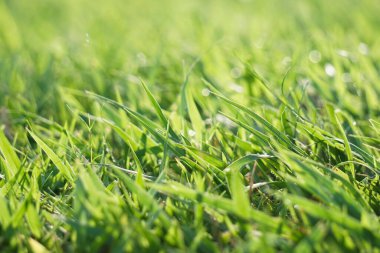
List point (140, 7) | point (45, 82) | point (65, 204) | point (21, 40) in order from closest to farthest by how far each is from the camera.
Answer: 1. point (65, 204)
2. point (45, 82)
3. point (21, 40)
4. point (140, 7)

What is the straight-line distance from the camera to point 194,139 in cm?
136

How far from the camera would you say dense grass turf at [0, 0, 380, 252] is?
91cm

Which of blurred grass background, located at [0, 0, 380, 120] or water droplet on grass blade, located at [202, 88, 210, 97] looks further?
blurred grass background, located at [0, 0, 380, 120]

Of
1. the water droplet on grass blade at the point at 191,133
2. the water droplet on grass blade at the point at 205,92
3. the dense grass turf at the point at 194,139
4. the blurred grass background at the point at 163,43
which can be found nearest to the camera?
the dense grass turf at the point at 194,139

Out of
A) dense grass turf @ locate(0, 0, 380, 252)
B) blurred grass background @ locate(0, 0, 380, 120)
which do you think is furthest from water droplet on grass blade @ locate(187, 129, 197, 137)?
blurred grass background @ locate(0, 0, 380, 120)

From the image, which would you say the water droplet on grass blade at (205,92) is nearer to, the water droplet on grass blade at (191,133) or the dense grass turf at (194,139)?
the dense grass turf at (194,139)

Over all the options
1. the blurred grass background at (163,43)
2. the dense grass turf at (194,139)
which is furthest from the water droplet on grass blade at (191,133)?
the blurred grass background at (163,43)

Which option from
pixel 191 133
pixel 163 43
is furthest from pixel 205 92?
pixel 163 43

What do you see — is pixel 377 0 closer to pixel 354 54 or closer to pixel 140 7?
pixel 354 54

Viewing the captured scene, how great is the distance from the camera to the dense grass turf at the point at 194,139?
3.00ft

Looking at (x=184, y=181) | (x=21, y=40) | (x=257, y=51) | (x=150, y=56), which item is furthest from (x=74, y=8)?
(x=184, y=181)

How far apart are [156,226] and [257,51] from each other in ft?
4.51

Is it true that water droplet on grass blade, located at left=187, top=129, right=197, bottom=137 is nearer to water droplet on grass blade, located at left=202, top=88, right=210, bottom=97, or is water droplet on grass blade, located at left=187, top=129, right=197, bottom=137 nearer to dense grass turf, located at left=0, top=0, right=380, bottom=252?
dense grass turf, located at left=0, top=0, right=380, bottom=252

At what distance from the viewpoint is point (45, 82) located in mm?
2027
